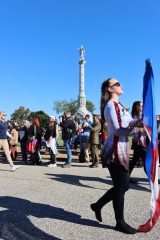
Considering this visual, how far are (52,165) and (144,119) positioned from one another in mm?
8933

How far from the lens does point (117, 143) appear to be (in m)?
4.91

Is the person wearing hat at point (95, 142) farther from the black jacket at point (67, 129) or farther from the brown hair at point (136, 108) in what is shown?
the brown hair at point (136, 108)

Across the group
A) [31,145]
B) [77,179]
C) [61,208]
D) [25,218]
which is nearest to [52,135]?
[31,145]

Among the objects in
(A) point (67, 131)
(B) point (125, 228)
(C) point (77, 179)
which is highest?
(A) point (67, 131)

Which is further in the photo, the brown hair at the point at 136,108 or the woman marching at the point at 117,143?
the brown hair at the point at 136,108

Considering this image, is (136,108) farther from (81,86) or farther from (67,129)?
(81,86)

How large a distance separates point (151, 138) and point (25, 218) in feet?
7.57

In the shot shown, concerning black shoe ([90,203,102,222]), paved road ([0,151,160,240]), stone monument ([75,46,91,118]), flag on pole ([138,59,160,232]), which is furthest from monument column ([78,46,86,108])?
flag on pole ([138,59,160,232])

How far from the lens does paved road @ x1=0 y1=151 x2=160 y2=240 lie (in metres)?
4.98

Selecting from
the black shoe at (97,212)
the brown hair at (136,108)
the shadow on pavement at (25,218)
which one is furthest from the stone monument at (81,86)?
the black shoe at (97,212)

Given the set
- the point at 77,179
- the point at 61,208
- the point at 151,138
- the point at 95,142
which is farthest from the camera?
the point at 95,142

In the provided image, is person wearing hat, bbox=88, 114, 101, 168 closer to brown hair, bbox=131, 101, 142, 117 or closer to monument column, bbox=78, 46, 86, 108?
brown hair, bbox=131, 101, 142, 117

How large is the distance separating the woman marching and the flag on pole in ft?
0.63

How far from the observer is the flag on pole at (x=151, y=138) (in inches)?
184
